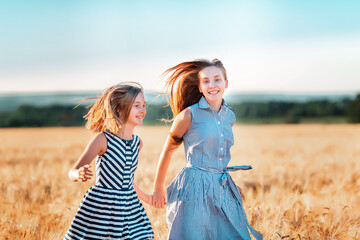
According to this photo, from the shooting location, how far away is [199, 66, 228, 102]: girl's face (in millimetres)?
3002

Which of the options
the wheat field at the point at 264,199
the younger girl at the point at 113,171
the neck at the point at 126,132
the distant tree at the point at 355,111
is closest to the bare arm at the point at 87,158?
the younger girl at the point at 113,171

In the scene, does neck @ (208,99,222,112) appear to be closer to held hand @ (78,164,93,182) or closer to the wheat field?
the wheat field

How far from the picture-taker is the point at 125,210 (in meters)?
2.70

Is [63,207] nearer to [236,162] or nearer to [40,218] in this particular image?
[40,218]

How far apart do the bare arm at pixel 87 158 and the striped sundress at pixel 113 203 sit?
0.13ft

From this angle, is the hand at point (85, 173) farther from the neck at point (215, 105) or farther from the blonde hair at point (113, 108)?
the neck at point (215, 105)

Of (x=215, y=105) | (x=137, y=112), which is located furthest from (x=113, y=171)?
(x=215, y=105)

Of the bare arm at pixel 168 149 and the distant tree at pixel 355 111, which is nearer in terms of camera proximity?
the bare arm at pixel 168 149

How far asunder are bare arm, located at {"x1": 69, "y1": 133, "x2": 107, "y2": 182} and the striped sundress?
0.13ft

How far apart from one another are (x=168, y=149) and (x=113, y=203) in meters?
0.55

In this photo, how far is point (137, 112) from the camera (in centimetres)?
281

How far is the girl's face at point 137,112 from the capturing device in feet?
9.21

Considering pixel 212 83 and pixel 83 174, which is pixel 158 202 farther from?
pixel 212 83

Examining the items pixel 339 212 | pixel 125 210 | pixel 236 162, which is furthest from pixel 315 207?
pixel 236 162
